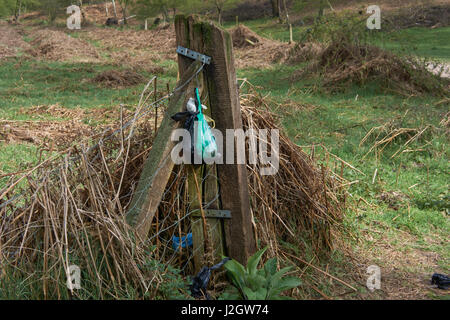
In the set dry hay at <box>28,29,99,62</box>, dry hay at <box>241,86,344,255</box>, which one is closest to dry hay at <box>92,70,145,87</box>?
dry hay at <box>28,29,99,62</box>

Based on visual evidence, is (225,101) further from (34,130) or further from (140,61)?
(140,61)

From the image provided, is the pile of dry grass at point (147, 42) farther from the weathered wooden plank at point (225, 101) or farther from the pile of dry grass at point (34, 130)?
the weathered wooden plank at point (225, 101)

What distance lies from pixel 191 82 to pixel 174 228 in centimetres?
112

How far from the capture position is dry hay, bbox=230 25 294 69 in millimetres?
16859

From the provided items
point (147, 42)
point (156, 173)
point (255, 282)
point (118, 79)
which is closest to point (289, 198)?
point (255, 282)

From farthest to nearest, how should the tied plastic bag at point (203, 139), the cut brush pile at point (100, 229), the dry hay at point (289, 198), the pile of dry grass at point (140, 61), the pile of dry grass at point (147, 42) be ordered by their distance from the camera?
the pile of dry grass at point (147, 42) → the pile of dry grass at point (140, 61) → the dry hay at point (289, 198) → the tied plastic bag at point (203, 139) → the cut brush pile at point (100, 229)

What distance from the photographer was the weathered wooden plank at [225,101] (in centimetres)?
328

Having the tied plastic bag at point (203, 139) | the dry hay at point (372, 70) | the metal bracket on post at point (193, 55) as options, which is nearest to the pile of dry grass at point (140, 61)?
the dry hay at point (372, 70)

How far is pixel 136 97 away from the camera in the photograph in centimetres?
1148

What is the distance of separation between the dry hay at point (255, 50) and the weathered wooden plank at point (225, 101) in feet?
42.4

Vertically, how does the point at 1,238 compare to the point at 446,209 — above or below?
above

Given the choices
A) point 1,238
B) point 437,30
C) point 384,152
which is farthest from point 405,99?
point 437,30

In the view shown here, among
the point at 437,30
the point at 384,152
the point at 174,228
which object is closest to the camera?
the point at 174,228
